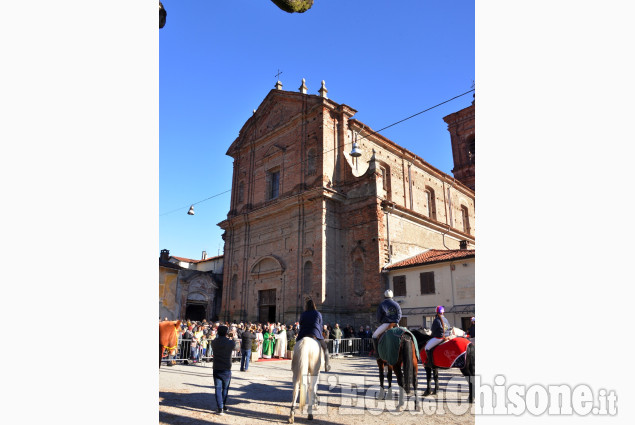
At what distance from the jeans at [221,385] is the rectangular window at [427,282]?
13893mm

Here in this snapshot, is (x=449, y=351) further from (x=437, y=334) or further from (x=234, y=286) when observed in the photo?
(x=234, y=286)

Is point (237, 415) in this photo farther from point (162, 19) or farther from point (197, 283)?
point (197, 283)

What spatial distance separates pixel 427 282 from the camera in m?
18.7

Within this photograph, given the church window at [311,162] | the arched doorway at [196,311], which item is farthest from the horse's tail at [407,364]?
the arched doorway at [196,311]

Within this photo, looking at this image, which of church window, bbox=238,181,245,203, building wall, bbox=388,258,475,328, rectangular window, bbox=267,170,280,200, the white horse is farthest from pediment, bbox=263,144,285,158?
the white horse

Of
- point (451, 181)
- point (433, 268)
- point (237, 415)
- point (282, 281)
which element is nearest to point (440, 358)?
point (237, 415)

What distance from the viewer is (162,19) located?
4820 millimetres

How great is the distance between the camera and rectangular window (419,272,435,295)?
18.5 metres

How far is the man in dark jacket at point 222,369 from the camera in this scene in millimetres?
6008

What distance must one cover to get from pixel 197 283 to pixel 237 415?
21.8 m

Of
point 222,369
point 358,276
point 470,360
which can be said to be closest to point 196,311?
point 358,276

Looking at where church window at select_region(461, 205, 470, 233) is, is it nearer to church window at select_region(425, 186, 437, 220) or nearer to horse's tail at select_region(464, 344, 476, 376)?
church window at select_region(425, 186, 437, 220)

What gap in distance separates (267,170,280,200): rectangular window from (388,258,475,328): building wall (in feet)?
30.3
